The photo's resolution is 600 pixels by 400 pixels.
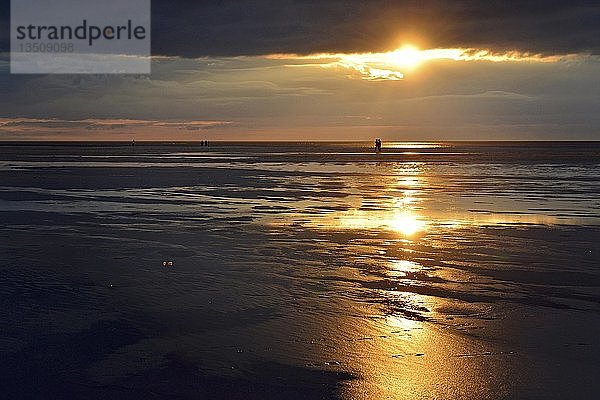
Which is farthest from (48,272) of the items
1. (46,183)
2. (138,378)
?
(46,183)

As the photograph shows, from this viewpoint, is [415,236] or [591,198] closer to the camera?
[415,236]

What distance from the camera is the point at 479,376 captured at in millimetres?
7012

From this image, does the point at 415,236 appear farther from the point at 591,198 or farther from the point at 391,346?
the point at 591,198

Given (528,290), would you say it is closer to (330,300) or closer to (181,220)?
(330,300)

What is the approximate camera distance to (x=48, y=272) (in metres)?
12.3

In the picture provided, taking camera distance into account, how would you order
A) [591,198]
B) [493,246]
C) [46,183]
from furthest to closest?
1. [46,183]
2. [591,198]
3. [493,246]

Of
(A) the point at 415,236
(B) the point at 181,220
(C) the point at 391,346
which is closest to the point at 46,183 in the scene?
(B) the point at 181,220

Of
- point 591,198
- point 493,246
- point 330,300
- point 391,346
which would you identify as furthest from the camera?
point 591,198

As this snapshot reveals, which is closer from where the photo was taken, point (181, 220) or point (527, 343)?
point (527, 343)

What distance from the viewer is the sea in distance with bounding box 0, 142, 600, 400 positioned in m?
6.98

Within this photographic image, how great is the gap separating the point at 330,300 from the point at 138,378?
3.67 m

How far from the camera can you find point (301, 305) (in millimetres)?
9891

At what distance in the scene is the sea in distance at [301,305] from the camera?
698cm

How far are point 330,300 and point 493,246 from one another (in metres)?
5.71
